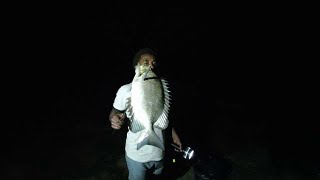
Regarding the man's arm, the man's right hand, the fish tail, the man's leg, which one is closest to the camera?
the fish tail

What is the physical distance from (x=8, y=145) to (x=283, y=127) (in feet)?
19.0

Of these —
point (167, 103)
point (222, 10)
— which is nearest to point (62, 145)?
point (167, 103)

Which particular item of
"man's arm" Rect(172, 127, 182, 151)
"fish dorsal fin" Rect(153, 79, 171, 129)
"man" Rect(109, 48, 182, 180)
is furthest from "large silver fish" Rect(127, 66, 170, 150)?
"man's arm" Rect(172, 127, 182, 151)

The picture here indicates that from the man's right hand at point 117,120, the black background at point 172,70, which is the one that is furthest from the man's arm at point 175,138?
the man's right hand at point 117,120

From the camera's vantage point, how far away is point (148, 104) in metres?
2.10

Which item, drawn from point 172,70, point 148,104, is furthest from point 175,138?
point 172,70

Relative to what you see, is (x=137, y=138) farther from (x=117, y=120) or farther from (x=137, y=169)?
(x=137, y=169)

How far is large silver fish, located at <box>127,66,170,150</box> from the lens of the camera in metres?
2.09

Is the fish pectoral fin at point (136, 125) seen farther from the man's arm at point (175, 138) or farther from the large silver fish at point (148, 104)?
the man's arm at point (175, 138)

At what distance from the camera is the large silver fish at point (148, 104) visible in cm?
209

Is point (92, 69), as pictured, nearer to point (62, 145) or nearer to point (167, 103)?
point (62, 145)

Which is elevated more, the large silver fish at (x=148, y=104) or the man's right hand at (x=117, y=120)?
the large silver fish at (x=148, y=104)

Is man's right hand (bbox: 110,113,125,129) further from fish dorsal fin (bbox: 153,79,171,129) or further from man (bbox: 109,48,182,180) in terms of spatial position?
fish dorsal fin (bbox: 153,79,171,129)

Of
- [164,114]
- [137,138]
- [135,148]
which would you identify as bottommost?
[135,148]
